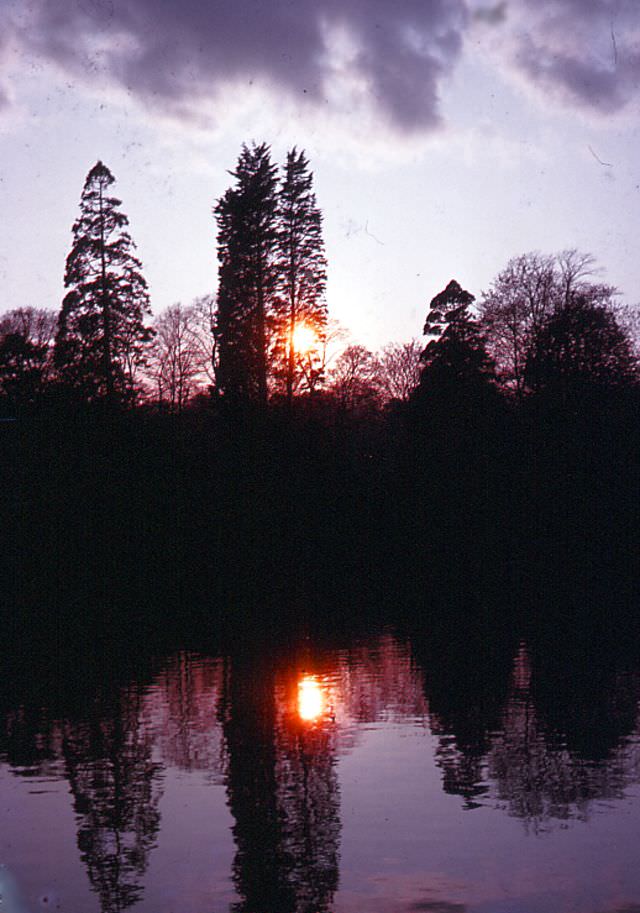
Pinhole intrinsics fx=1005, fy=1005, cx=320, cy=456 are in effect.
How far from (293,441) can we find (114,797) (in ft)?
126

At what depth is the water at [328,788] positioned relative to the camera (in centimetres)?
728

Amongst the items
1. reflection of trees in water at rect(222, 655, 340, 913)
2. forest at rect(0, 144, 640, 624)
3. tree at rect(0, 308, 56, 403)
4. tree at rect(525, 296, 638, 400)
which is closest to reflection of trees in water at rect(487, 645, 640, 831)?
reflection of trees in water at rect(222, 655, 340, 913)

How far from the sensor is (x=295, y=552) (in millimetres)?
44438

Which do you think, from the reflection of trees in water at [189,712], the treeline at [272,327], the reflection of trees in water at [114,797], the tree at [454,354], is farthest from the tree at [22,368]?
the reflection of trees in water at [114,797]

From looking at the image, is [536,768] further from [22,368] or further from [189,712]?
[22,368]

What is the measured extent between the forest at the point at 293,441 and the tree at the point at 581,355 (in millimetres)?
98

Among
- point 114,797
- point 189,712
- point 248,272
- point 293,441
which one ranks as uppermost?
point 248,272

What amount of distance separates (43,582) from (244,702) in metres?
24.9

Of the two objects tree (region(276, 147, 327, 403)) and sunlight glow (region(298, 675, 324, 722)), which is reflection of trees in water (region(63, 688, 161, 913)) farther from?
tree (region(276, 147, 327, 403))

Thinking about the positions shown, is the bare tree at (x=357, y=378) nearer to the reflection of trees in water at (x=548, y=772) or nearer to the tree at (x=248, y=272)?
the tree at (x=248, y=272)

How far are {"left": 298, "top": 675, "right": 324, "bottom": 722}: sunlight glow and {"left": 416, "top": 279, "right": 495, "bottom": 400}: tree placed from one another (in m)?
36.9

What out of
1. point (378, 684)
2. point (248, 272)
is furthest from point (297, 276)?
A: point (378, 684)

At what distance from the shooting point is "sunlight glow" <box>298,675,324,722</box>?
13211 millimetres

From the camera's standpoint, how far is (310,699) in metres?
14.2
